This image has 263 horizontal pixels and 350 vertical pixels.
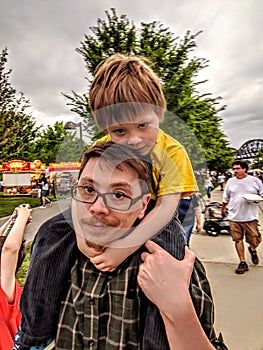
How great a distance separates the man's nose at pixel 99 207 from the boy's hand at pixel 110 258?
0.09 meters

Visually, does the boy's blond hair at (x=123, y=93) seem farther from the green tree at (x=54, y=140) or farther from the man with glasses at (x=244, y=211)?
the man with glasses at (x=244, y=211)

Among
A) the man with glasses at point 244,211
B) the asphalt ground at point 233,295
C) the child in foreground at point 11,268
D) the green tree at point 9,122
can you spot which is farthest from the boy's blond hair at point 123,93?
the green tree at point 9,122

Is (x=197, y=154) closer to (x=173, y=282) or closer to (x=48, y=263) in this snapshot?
(x=173, y=282)

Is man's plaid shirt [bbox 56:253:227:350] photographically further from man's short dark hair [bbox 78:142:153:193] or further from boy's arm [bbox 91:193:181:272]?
man's short dark hair [bbox 78:142:153:193]

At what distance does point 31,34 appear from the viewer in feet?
5.94

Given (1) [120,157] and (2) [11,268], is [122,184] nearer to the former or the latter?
(1) [120,157]

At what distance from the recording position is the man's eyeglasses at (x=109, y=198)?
0.68 metres

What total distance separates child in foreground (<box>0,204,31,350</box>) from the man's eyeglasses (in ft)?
2.77

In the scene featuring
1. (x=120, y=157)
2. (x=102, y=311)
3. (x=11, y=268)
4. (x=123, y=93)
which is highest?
(x=123, y=93)

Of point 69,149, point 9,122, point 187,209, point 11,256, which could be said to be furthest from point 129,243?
point 9,122

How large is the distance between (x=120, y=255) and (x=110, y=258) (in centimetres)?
Answer: 2

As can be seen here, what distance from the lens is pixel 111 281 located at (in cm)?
73

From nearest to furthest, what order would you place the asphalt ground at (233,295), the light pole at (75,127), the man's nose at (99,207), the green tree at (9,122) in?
the man's nose at (99,207)
the light pole at (75,127)
the asphalt ground at (233,295)
the green tree at (9,122)

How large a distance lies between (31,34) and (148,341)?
1.74m
